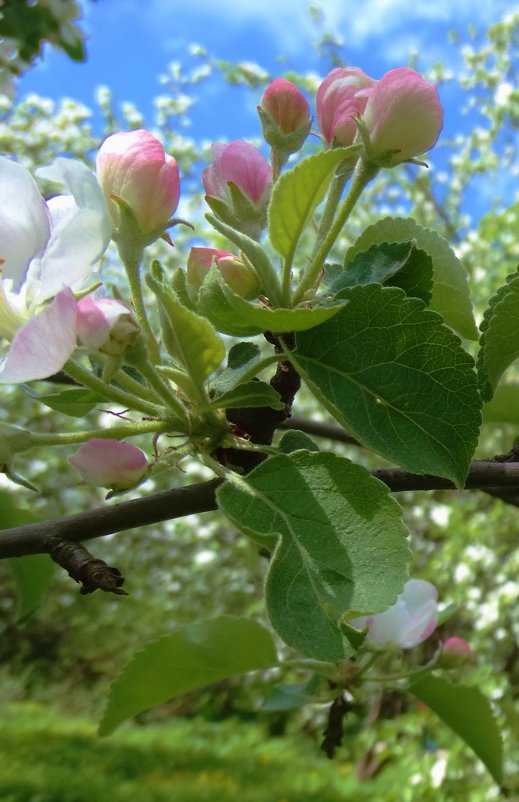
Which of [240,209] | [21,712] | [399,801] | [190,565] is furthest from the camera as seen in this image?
[21,712]

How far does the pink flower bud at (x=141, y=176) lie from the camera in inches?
17.7

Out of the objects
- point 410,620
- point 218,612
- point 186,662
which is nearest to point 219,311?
point 186,662

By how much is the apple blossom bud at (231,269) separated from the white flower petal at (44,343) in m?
→ 0.12

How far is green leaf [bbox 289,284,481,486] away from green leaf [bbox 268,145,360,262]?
0.07 meters

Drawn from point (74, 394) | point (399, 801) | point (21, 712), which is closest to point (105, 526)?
point (74, 394)

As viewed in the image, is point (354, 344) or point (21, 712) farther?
point (21, 712)

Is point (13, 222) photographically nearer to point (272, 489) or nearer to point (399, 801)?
point (272, 489)

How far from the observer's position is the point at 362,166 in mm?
478

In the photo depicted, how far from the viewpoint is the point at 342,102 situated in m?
0.50

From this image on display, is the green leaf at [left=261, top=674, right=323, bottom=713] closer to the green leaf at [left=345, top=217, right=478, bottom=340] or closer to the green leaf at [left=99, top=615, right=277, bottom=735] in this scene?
the green leaf at [left=99, top=615, right=277, bottom=735]

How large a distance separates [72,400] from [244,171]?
0.62ft

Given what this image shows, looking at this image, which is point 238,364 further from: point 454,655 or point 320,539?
point 454,655

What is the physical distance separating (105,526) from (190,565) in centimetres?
412

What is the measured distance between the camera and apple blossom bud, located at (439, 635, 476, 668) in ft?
2.77
